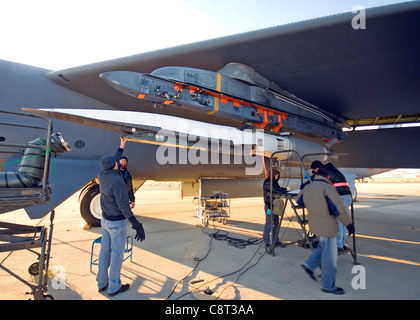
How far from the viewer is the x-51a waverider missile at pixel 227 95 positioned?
174 inches

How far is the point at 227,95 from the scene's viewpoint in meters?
5.27

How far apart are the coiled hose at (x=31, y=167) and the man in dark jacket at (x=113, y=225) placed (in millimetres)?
679

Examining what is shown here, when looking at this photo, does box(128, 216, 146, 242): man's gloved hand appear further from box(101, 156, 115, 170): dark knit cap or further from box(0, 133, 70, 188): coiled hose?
box(0, 133, 70, 188): coiled hose

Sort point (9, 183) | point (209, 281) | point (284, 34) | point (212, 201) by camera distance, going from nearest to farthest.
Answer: point (9, 183) → point (209, 281) → point (284, 34) → point (212, 201)

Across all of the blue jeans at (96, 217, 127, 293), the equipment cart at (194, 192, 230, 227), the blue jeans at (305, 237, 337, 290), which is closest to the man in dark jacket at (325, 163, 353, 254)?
the blue jeans at (305, 237, 337, 290)

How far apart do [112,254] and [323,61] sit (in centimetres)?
573

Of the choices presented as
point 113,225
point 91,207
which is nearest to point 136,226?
point 113,225

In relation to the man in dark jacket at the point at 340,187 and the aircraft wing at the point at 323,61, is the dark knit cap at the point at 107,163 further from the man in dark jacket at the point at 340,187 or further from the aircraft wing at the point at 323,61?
the man in dark jacket at the point at 340,187

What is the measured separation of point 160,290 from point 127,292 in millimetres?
448

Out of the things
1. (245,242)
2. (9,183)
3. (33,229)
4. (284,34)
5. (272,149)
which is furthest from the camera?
(272,149)

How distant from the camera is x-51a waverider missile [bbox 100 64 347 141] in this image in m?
4.41

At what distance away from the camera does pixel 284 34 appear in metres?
4.38
